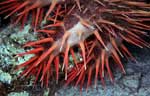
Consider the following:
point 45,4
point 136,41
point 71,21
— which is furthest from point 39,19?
point 136,41

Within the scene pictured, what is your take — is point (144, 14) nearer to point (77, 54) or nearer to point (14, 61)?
point (77, 54)

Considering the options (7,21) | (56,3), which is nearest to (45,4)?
(56,3)

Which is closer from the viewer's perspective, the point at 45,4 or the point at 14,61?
the point at 45,4

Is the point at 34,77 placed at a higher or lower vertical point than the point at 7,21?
lower

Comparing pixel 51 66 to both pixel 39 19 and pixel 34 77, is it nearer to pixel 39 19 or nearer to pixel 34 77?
pixel 34 77

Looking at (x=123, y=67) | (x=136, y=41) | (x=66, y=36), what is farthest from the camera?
(x=123, y=67)

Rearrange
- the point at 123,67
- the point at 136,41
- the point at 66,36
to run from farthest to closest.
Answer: the point at 123,67
the point at 136,41
the point at 66,36

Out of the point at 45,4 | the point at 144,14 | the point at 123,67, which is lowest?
the point at 123,67
